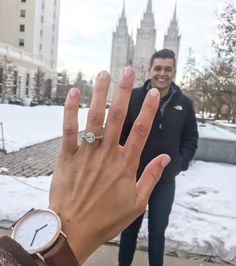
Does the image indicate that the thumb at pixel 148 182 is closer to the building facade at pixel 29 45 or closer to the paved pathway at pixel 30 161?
the paved pathway at pixel 30 161

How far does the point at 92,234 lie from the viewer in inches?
48.5

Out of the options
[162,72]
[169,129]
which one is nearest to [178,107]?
[169,129]

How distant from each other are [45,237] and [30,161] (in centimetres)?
855

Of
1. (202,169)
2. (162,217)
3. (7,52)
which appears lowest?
(202,169)

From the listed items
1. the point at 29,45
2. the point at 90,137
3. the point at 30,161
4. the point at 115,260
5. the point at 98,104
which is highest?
the point at 29,45

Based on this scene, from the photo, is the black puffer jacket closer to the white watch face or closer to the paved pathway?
the white watch face

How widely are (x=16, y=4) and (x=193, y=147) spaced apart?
257ft

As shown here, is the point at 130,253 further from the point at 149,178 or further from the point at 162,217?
the point at 149,178

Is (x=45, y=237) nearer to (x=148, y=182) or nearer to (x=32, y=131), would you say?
(x=148, y=182)

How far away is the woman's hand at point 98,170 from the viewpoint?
1188 mm

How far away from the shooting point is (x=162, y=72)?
2.93 m

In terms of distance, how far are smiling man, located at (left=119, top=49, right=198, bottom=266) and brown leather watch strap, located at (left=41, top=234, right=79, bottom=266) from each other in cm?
180

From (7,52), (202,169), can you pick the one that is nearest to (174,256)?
(202,169)

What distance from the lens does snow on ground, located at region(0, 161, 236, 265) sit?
414cm
